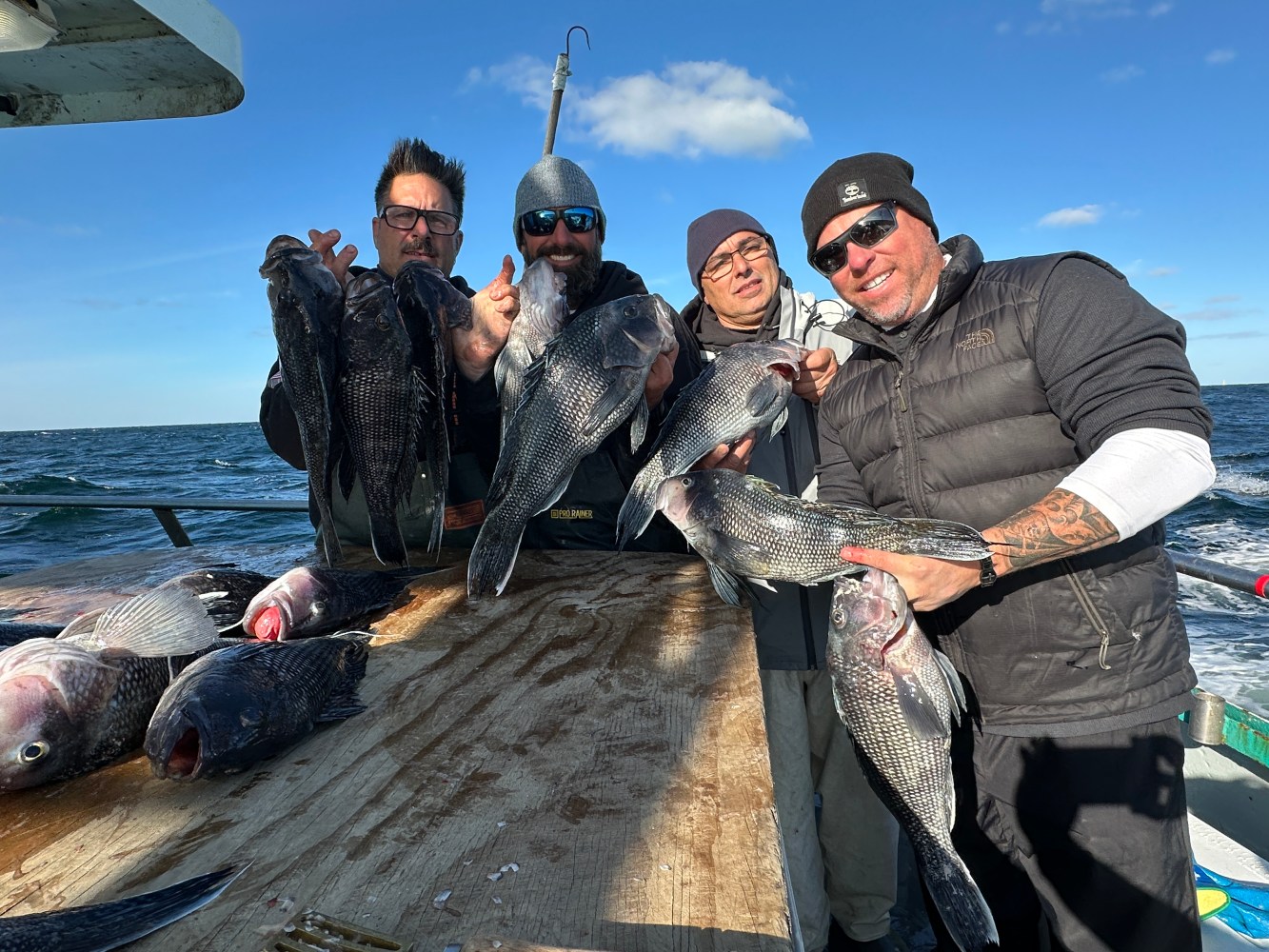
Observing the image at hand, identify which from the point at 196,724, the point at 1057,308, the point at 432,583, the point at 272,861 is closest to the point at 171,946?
the point at 272,861

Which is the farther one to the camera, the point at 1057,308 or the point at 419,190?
the point at 419,190

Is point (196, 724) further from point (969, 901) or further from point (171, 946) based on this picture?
point (969, 901)

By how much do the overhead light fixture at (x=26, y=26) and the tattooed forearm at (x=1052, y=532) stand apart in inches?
151

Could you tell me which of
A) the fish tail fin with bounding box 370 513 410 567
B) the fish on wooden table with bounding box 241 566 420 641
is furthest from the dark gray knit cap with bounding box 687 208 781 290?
the fish on wooden table with bounding box 241 566 420 641

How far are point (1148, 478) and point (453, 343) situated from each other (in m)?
2.85

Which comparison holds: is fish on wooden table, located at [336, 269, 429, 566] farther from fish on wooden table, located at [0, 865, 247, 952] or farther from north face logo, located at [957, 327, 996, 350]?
north face logo, located at [957, 327, 996, 350]

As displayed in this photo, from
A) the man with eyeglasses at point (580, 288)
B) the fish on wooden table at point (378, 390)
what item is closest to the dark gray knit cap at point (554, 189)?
the man with eyeglasses at point (580, 288)

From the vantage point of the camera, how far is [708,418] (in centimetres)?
325

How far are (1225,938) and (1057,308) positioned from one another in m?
3.26

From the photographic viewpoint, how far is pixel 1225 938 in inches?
137

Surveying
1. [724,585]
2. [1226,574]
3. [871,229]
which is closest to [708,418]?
[724,585]

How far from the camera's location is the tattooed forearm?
239cm

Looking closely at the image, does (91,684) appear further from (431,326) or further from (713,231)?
(713,231)

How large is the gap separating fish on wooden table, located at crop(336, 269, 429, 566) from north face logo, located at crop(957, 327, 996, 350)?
2343 millimetres
